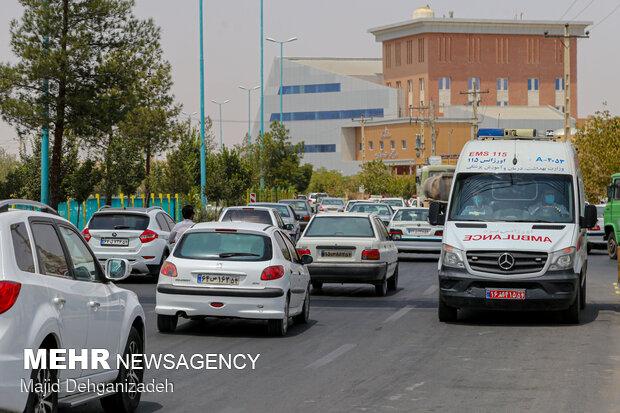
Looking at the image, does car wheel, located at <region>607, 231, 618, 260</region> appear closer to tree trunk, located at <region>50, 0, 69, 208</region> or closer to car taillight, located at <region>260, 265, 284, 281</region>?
tree trunk, located at <region>50, 0, 69, 208</region>

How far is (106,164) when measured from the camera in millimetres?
48844

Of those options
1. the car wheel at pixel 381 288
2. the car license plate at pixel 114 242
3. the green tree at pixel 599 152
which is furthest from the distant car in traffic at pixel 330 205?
the car wheel at pixel 381 288

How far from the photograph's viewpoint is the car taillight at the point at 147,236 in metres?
28.6

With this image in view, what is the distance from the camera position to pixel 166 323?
17.1 meters

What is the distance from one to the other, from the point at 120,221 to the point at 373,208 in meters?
22.2

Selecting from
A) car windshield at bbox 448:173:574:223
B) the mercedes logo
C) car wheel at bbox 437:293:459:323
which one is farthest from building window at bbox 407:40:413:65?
the mercedes logo

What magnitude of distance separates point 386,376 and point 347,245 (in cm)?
1173

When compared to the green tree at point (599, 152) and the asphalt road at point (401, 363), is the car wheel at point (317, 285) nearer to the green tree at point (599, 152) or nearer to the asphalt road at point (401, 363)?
the asphalt road at point (401, 363)

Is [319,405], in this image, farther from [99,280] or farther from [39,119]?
[39,119]

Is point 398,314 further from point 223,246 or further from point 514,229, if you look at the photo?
point 223,246

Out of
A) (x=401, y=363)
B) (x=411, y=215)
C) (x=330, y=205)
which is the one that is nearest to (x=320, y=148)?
(x=330, y=205)

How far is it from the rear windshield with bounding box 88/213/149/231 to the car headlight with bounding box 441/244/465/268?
35.8 feet

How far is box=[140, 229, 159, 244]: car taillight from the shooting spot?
2859cm

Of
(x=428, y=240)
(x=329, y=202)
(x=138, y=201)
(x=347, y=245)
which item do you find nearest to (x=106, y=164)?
(x=138, y=201)
